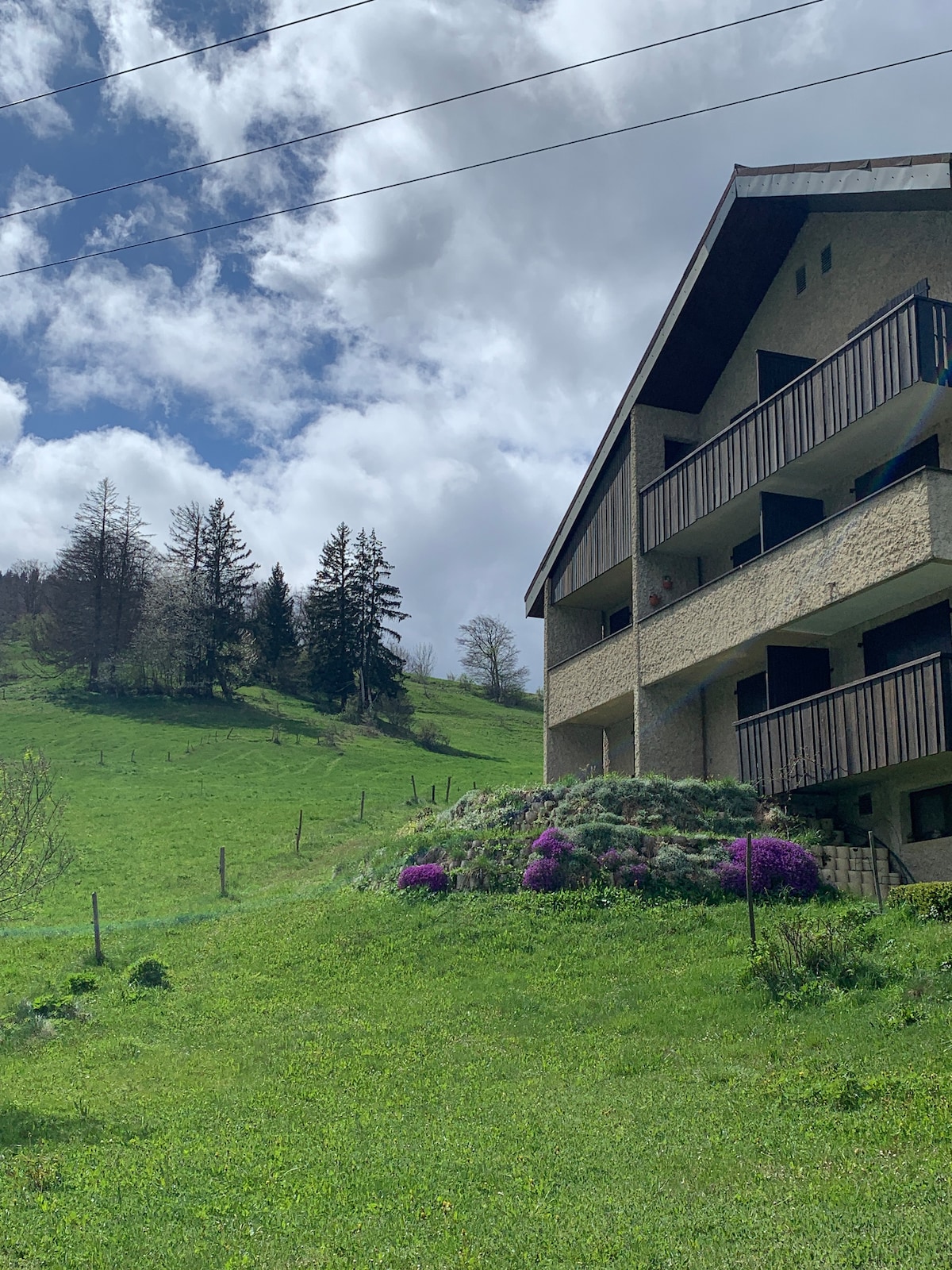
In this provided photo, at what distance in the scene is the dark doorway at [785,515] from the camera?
23453 millimetres

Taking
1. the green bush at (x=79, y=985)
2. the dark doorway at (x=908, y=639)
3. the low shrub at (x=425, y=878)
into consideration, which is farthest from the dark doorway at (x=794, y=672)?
the green bush at (x=79, y=985)

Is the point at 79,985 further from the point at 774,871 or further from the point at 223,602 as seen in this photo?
the point at 223,602

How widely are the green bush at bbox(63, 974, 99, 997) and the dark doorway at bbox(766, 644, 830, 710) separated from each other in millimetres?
13478

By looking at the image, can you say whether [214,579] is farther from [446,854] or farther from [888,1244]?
[888,1244]

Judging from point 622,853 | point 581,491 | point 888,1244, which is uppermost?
point 581,491

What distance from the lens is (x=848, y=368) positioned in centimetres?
2073

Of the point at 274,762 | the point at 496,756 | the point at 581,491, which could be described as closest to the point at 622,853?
the point at 581,491

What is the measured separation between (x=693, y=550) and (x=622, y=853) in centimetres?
941

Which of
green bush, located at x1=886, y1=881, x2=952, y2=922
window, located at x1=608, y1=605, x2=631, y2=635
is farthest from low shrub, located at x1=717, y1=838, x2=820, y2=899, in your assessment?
window, located at x1=608, y1=605, x2=631, y2=635

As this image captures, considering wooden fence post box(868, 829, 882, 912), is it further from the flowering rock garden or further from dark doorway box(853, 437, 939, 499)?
dark doorway box(853, 437, 939, 499)

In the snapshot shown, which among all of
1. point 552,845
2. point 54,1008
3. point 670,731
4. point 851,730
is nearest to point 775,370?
point 670,731

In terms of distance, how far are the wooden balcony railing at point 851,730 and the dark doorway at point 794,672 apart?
581mm

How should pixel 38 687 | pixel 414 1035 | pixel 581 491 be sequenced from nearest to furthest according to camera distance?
pixel 414 1035 → pixel 581 491 → pixel 38 687

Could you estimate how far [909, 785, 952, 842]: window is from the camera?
65.3ft
